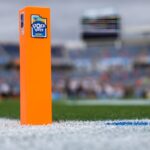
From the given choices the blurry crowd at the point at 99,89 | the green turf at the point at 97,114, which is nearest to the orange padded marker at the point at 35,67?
the green turf at the point at 97,114

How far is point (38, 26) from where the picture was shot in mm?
9898

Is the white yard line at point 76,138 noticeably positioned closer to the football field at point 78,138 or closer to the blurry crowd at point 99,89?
the football field at point 78,138

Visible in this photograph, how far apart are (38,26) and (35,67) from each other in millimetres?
828

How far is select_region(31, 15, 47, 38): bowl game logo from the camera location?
9.83 m

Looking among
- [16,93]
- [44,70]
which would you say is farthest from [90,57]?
[44,70]

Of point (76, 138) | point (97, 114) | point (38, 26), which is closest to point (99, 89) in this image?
point (97, 114)

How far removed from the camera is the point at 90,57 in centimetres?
5538

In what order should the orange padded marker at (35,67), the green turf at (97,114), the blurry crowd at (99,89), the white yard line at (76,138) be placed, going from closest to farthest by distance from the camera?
the white yard line at (76,138) → the orange padded marker at (35,67) → the green turf at (97,114) → the blurry crowd at (99,89)

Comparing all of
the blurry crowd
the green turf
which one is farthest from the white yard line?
the blurry crowd

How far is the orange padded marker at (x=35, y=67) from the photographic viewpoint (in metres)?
9.77

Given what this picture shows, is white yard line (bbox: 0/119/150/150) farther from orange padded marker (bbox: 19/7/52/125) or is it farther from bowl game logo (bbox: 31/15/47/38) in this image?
bowl game logo (bbox: 31/15/47/38)

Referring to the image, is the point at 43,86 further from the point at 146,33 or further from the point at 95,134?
the point at 146,33

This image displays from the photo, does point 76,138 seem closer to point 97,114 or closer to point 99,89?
point 97,114

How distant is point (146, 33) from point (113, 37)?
3.72 meters
